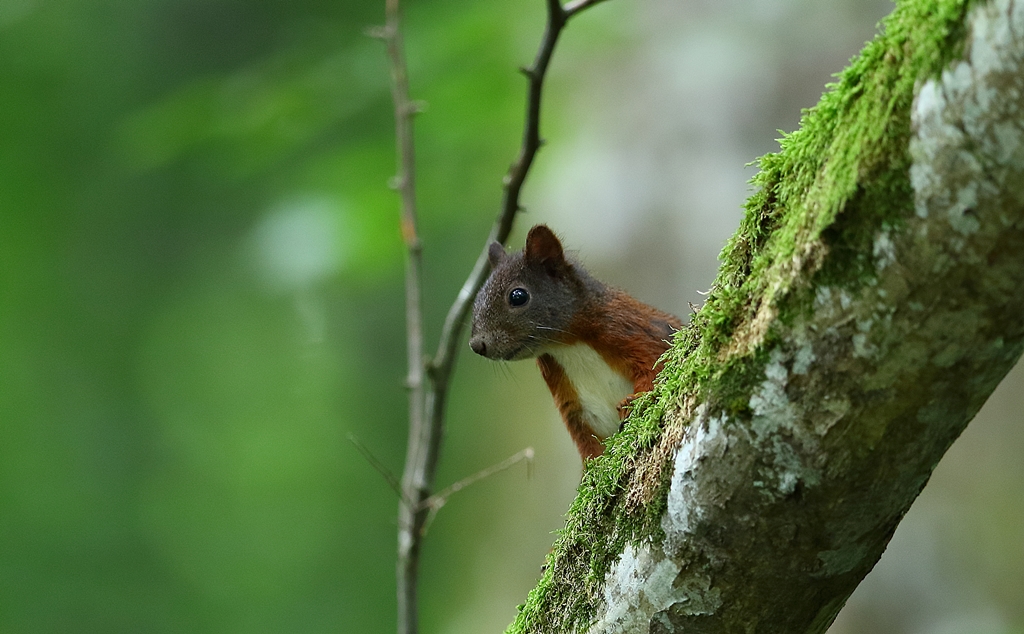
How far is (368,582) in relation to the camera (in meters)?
10.4

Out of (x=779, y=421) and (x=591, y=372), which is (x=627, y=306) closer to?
(x=591, y=372)

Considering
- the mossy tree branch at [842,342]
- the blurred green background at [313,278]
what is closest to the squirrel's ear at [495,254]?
the blurred green background at [313,278]

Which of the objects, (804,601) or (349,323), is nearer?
(804,601)

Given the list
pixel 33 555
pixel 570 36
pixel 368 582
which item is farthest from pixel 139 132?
pixel 368 582

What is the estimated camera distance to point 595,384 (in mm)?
3002

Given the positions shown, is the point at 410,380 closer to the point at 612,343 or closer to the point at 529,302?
the point at 529,302

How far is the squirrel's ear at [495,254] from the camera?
302 cm

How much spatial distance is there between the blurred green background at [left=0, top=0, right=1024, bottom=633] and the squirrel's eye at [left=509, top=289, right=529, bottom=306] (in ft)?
2.74

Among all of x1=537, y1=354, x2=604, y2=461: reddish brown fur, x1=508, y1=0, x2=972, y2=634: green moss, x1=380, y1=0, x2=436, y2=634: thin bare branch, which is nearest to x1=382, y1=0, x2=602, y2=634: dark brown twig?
x1=380, y1=0, x2=436, y2=634: thin bare branch

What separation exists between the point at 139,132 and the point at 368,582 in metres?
7.48

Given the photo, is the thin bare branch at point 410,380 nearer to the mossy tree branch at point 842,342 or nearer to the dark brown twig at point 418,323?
the dark brown twig at point 418,323

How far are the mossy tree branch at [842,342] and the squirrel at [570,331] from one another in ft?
4.25

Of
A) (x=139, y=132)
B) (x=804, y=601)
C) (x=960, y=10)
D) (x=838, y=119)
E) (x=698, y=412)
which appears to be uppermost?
(x=960, y=10)

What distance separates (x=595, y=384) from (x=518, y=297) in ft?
1.25
